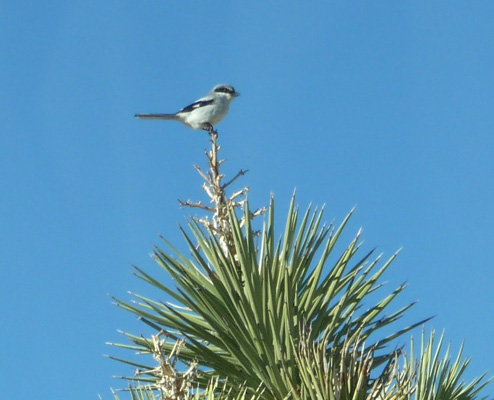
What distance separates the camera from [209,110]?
22.9ft

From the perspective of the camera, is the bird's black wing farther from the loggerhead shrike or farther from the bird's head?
the bird's head

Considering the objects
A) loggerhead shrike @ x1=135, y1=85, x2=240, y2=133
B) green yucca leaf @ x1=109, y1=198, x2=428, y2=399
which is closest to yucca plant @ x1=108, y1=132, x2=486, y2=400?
green yucca leaf @ x1=109, y1=198, x2=428, y2=399

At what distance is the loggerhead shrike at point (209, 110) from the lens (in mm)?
6934

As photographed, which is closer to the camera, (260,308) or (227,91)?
(260,308)

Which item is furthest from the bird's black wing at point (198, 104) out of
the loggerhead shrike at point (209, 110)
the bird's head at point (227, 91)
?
the bird's head at point (227, 91)

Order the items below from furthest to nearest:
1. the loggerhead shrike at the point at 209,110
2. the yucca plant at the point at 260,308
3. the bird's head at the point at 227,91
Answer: the bird's head at the point at 227,91 → the loggerhead shrike at the point at 209,110 → the yucca plant at the point at 260,308

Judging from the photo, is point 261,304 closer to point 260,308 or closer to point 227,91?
point 260,308

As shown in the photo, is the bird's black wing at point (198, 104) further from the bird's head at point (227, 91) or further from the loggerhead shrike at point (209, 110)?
the bird's head at point (227, 91)

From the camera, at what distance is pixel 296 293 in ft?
12.6

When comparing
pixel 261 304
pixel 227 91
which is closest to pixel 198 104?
pixel 227 91

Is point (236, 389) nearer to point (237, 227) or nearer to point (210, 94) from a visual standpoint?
point (237, 227)

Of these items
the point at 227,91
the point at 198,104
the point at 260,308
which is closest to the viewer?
the point at 260,308

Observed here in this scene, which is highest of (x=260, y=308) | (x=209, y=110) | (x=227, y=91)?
(x=227, y=91)

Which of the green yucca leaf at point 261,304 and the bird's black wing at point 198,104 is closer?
the green yucca leaf at point 261,304
